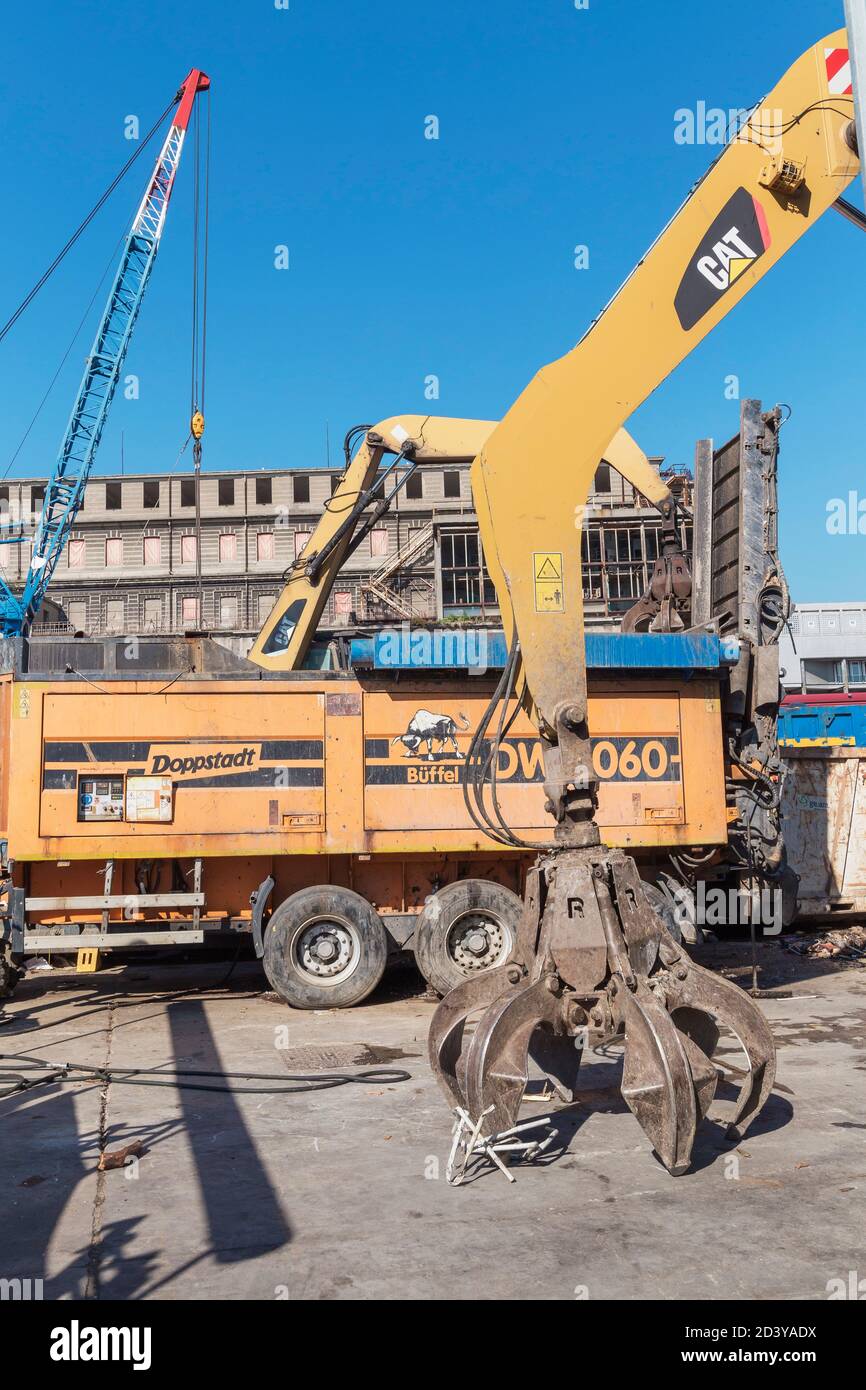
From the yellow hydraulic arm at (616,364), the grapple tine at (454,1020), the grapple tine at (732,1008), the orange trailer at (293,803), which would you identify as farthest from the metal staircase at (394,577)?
the grapple tine at (732,1008)

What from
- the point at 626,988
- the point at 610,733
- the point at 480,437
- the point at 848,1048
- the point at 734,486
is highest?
the point at 480,437

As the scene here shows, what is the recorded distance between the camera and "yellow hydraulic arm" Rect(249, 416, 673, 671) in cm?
1145

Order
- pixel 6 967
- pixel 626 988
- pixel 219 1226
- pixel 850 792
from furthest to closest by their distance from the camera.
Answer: pixel 850 792, pixel 6 967, pixel 626 988, pixel 219 1226

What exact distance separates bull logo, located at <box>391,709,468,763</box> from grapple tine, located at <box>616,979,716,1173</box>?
17.2 ft

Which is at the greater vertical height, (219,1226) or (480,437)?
(480,437)

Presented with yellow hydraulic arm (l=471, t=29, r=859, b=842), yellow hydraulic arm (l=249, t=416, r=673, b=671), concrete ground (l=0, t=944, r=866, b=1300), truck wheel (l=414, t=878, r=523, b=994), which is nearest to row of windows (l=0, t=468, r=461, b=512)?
yellow hydraulic arm (l=249, t=416, r=673, b=671)

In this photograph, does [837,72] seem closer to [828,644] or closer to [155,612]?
[828,644]

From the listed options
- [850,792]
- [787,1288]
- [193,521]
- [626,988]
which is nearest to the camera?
[787,1288]

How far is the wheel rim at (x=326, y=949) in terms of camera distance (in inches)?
381

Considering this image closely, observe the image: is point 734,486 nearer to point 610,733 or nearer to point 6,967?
point 610,733

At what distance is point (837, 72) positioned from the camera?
568cm

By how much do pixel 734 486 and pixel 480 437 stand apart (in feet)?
9.27
